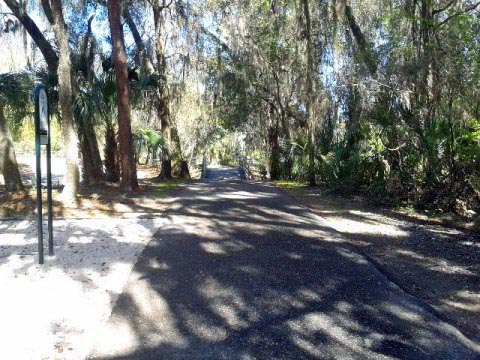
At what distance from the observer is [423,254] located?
6.88 meters

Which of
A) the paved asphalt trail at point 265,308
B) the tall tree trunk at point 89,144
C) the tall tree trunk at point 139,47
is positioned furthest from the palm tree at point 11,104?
the tall tree trunk at point 139,47

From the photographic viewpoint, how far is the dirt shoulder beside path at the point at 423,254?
4.97 metres

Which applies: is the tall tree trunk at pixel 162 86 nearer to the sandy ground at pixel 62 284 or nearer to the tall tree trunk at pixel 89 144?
the tall tree trunk at pixel 89 144

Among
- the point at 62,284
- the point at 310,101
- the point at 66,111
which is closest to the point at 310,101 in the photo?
the point at 310,101

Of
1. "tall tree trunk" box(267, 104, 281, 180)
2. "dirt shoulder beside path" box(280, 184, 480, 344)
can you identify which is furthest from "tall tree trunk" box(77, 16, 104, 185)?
"tall tree trunk" box(267, 104, 281, 180)

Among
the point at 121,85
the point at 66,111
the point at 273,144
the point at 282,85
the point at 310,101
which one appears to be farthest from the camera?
the point at 273,144

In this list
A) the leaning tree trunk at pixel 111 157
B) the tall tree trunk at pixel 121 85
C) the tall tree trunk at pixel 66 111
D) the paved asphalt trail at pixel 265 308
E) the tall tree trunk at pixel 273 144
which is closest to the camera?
the paved asphalt trail at pixel 265 308

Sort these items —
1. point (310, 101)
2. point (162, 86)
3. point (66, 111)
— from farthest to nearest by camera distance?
point (162, 86) → point (310, 101) → point (66, 111)

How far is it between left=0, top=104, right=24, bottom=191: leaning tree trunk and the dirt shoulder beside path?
7.04 metres

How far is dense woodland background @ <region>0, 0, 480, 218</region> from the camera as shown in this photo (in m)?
10.3

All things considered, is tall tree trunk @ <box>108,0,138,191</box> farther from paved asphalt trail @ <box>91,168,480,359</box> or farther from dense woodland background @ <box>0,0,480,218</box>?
paved asphalt trail @ <box>91,168,480,359</box>

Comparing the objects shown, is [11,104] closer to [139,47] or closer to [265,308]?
[265,308]

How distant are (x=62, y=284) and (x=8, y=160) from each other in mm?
7077

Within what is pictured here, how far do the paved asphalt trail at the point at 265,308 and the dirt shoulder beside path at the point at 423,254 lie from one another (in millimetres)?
308
